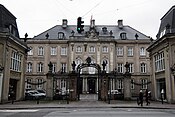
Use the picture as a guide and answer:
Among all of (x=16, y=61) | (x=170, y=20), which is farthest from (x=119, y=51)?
(x=16, y=61)

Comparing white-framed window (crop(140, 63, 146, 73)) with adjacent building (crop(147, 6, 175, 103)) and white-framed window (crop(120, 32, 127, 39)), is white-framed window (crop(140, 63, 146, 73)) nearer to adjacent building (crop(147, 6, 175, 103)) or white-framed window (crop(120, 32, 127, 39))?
white-framed window (crop(120, 32, 127, 39))

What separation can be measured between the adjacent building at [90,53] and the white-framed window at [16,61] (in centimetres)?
2302

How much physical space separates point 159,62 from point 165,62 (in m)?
3.27

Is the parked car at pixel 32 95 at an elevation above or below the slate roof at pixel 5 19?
below

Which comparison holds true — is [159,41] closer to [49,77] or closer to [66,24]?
[49,77]

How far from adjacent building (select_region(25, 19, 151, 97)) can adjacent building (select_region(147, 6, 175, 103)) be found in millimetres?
22151

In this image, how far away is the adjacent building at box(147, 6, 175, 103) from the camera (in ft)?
82.8

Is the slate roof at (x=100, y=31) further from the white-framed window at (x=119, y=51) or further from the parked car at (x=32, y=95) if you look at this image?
the parked car at (x=32, y=95)

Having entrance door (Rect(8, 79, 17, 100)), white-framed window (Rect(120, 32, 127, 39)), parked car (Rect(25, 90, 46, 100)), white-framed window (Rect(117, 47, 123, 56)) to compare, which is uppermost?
white-framed window (Rect(120, 32, 127, 39))

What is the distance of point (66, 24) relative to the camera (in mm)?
61906

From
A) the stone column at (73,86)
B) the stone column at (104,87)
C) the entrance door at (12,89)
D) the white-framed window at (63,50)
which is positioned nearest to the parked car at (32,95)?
the entrance door at (12,89)

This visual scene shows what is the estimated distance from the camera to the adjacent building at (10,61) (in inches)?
976

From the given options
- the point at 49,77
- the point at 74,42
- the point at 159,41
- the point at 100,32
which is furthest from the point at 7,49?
the point at 100,32

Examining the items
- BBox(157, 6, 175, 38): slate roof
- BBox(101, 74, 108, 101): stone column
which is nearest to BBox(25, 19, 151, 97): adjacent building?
BBox(101, 74, 108, 101): stone column
